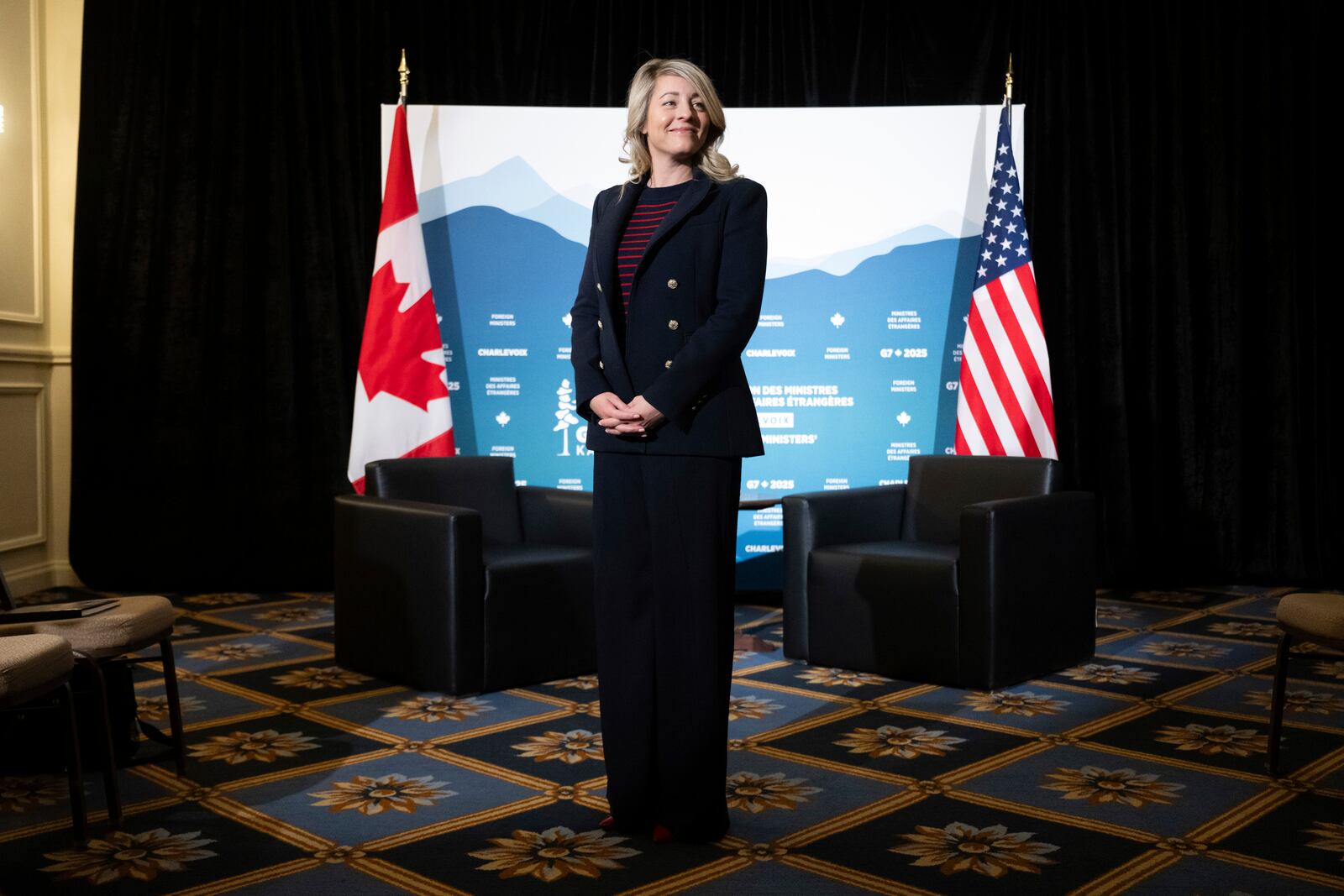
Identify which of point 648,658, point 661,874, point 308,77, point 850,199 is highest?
point 308,77

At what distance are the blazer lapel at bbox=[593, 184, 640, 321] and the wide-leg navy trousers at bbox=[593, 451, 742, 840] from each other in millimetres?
317

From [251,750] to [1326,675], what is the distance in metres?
3.30

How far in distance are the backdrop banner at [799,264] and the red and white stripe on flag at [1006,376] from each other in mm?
348

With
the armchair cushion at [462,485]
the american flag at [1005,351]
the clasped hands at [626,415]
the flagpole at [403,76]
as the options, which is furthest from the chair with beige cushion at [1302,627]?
the flagpole at [403,76]

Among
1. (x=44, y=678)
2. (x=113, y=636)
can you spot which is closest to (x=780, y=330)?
(x=113, y=636)

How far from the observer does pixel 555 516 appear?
14.7ft

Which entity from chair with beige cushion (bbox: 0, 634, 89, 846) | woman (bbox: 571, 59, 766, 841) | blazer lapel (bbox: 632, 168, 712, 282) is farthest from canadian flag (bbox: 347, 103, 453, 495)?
blazer lapel (bbox: 632, 168, 712, 282)

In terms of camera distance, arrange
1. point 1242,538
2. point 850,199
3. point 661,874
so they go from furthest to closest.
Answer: point 1242,538
point 850,199
point 661,874

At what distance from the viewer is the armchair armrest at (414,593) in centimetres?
381

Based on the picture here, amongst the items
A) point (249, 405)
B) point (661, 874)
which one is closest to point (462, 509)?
point (661, 874)

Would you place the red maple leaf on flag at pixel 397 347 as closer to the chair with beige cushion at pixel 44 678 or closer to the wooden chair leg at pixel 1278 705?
the chair with beige cushion at pixel 44 678

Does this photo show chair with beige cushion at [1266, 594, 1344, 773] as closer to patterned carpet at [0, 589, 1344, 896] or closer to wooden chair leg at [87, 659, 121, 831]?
patterned carpet at [0, 589, 1344, 896]

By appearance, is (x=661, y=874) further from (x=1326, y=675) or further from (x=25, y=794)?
(x=1326, y=675)

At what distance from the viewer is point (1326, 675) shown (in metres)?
4.06
